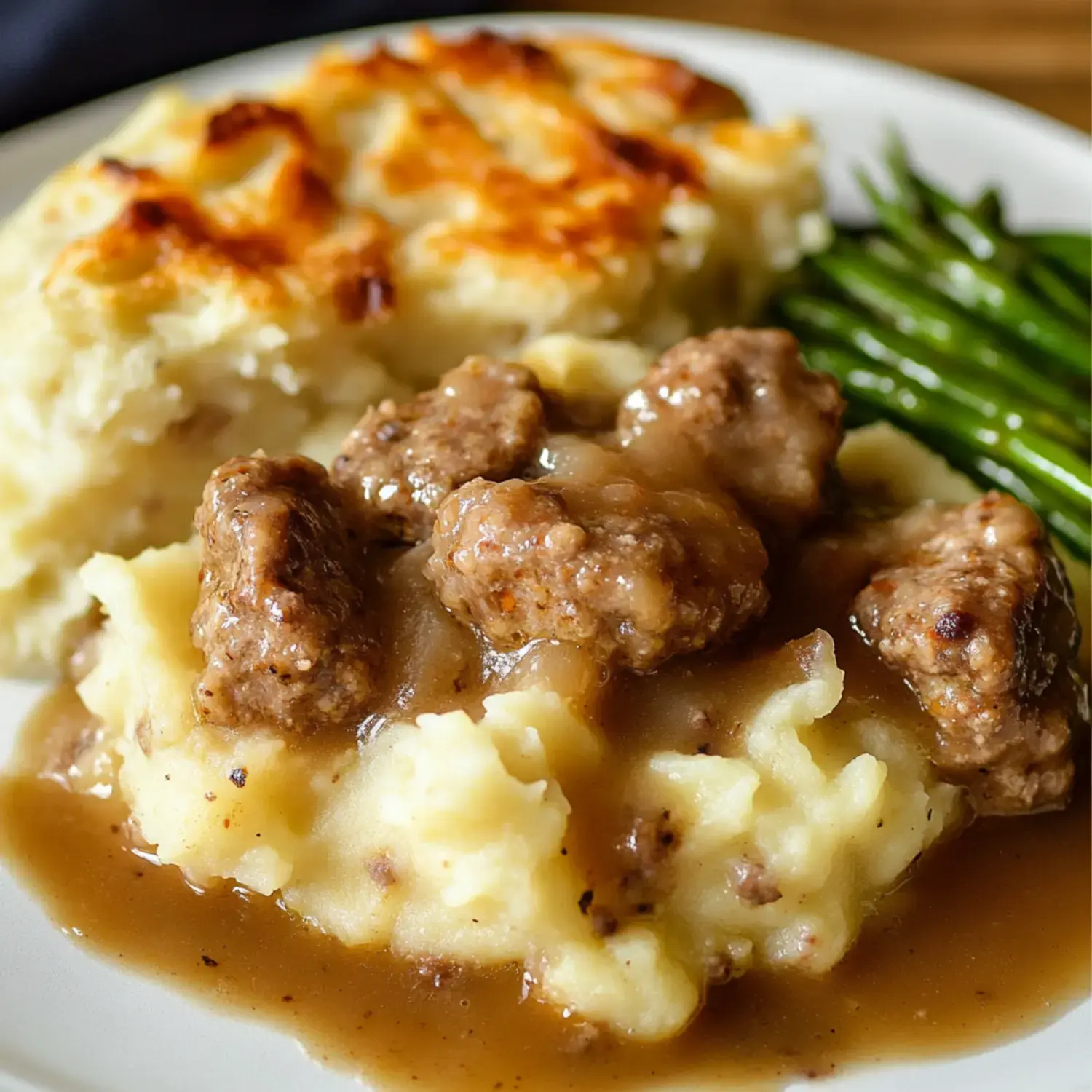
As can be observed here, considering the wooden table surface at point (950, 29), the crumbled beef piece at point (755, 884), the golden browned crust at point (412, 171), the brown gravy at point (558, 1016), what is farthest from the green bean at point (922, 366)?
the wooden table surface at point (950, 29)

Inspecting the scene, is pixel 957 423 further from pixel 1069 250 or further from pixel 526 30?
pixel 526 30

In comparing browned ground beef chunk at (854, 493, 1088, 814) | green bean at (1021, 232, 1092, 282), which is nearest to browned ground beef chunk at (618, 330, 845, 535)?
browned ground beef chunk at (854, 493, 1088, 814)

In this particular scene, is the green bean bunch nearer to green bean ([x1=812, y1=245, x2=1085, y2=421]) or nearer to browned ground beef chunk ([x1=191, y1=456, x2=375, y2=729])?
green bean ([x1=812, y1=245, x2=1085, y2=421])

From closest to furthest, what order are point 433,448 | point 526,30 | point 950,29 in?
point 433,448 < point 526,30 < point 950,29

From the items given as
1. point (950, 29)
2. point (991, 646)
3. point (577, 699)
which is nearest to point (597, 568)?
point (577, 699)

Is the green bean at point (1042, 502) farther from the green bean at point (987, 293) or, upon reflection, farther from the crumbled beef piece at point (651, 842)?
the crumbled beef piece at point (651, 842)

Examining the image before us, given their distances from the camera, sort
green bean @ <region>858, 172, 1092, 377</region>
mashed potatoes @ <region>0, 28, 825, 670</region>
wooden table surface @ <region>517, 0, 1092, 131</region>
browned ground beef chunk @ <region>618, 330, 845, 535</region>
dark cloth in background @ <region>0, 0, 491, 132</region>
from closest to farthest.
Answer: browned ground beef chunk @ <region>618, 330, 845, 535</region> → mashed potatoes @ <region>0, 28, 825, 670</region> → green bean @ <region>858, 172, 1092, 377</region> → dark cloth in background @ <region>0, 0, 491, 132</region> → wooden table surface @ <region>517, 0, 1092, 131</region>
